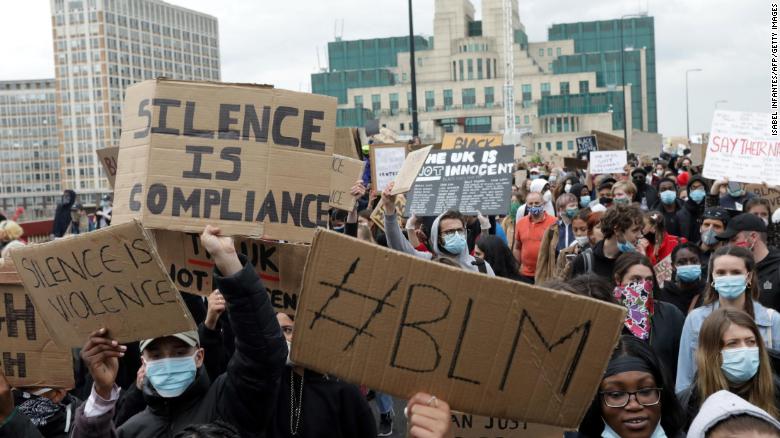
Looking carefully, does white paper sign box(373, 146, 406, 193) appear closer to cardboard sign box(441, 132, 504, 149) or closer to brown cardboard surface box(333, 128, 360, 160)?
brown cardboard surface box(333, 128, 360, 160)

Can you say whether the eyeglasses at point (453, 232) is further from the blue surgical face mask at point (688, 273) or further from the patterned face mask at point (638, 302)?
the patterned face mask at point (638, 302)

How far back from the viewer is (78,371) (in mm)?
5312

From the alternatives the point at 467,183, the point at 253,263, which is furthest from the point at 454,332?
the point at 467,183

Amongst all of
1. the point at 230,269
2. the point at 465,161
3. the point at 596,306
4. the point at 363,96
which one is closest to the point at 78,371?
the point at 230,269

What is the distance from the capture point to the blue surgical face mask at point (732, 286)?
5.23 meters

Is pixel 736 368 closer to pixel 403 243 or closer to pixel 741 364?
pixel 741 364

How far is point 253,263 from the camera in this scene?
464 centimetres

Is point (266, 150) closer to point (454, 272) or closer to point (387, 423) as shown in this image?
point (454, 272)

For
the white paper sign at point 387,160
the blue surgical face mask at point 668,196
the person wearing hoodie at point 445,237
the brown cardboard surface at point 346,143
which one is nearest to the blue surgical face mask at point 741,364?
the person wearing hoodie at point 445,237

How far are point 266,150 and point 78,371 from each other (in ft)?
5.85

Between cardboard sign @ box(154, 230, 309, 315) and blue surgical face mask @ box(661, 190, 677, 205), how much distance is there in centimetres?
723

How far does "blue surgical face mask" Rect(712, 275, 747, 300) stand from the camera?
5.23 m

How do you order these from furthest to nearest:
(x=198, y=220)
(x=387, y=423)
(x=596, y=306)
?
(x=387, y=423) < (x=198, y=220) < (x=596, y=306)

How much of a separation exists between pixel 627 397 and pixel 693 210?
811 cm
